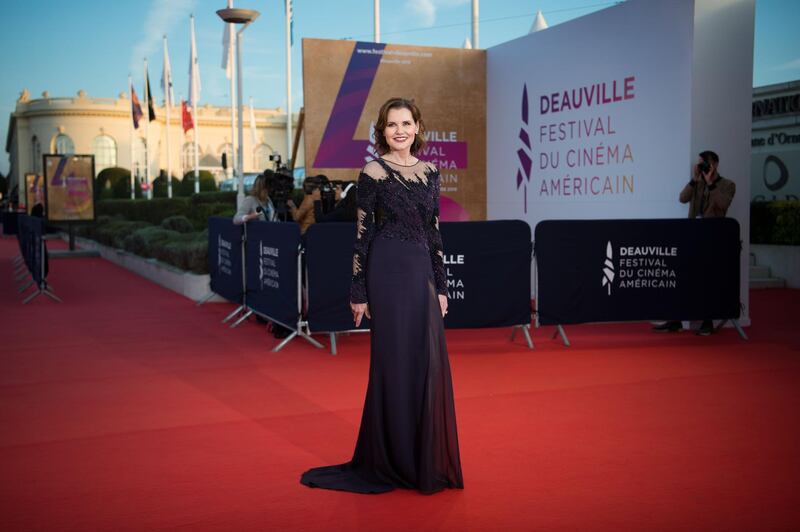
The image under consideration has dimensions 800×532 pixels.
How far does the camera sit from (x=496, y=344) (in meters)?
9.83

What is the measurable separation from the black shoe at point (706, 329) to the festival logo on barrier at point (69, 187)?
1829 centimetres

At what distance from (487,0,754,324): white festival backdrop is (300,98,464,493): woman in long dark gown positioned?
22.2 ft

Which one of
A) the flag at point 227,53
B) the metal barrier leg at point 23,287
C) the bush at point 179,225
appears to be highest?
the flag at point 227,53

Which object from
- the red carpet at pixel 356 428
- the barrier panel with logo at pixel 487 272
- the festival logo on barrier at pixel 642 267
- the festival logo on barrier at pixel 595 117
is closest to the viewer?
the red carpet at pixel 356 428

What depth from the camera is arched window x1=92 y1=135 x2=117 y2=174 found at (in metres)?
83.5

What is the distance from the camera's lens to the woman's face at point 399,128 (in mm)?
4754

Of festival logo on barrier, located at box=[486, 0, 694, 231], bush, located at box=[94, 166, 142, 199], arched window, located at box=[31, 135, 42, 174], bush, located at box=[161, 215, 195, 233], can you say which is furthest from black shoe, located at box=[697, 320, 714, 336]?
arched window, located at box=[31, 135, 42, 174]

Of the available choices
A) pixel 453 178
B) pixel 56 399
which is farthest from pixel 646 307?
pixel 56 399

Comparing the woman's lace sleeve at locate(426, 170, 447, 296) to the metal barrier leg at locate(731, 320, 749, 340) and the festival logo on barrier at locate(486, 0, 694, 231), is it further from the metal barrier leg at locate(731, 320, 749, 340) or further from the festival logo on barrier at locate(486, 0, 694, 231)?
the metal barrier leg at locate(731, 320, 749, 340)

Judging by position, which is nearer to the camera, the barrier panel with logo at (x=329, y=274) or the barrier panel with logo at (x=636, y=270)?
the barrier panel with logo at (x=329, y=274)

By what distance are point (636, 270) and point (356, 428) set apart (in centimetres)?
491

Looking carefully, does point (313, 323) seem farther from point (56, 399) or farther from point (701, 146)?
point (701, 146)

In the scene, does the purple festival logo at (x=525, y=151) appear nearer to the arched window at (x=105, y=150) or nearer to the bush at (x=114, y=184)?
the bush at (x=114, y=184)

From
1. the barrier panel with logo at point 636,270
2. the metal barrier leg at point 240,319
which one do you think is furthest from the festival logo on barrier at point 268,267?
the barrier panel with logo at point 636,270
